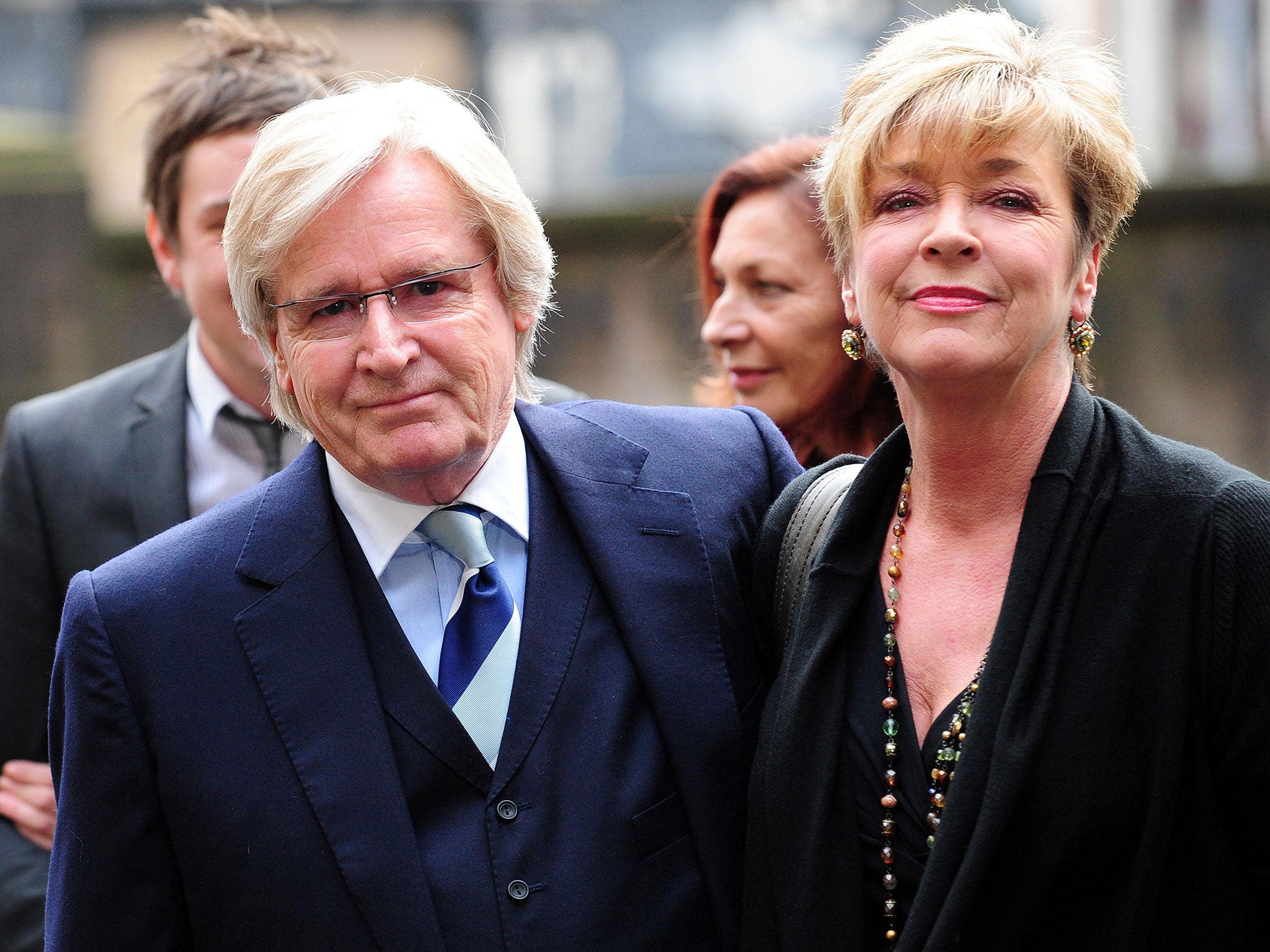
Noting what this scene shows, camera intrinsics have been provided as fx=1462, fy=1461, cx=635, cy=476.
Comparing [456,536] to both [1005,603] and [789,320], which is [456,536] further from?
[789,320]

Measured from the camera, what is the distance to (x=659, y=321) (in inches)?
259

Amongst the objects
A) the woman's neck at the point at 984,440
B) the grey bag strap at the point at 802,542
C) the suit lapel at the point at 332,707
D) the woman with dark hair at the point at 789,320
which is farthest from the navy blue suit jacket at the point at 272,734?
the woman with dark hair at the point at 789,320

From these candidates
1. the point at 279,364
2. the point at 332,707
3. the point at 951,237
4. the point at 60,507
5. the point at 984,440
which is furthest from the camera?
the point at 60,507

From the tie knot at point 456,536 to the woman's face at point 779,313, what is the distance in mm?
1173

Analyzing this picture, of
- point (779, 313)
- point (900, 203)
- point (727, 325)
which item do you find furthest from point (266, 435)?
point (900, 203)

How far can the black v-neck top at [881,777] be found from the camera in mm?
2150

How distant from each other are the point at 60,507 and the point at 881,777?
1.95m

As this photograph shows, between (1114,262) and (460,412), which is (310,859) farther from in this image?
(1114,262)

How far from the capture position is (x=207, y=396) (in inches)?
132

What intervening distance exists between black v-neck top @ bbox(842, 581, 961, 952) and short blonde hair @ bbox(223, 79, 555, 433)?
0.90m

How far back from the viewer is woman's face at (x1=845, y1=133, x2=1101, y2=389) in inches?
83.0

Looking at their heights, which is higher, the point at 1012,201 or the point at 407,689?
the point at 1012,201

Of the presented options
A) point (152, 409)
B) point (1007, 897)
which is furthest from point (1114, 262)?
point (1007, 897)

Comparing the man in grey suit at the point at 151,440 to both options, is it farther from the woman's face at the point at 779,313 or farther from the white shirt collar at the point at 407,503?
the woman's face at the point at 779,313
